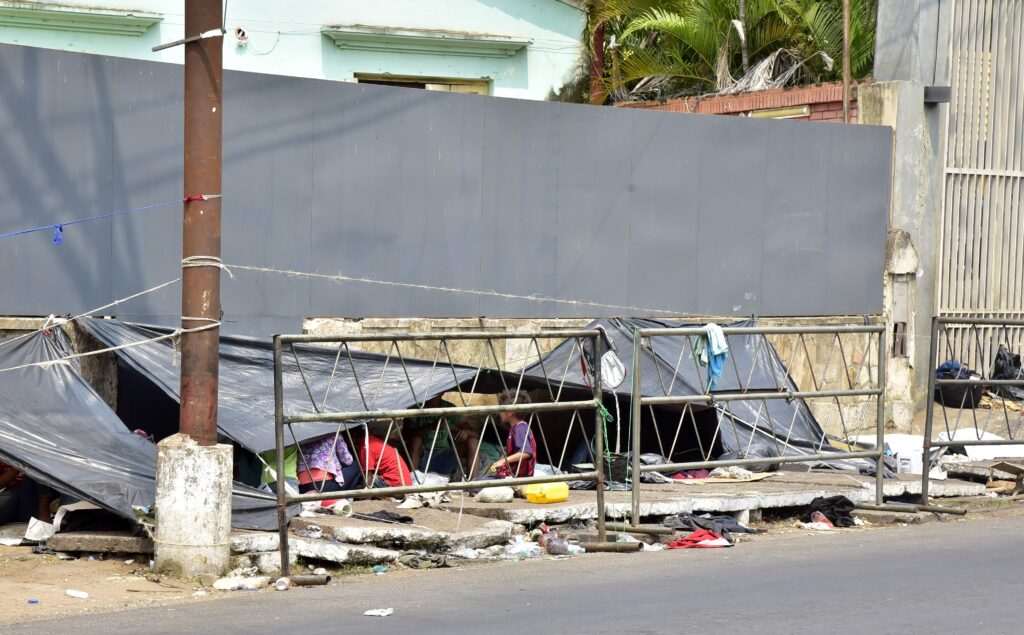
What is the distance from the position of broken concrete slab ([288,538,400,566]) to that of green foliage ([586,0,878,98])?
38.9 ft

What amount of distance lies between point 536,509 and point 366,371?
6.77 ft

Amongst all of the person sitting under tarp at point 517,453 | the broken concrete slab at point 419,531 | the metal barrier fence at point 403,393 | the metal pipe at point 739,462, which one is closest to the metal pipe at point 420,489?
the metal barrier fence at point 403,393

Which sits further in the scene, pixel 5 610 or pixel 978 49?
pixel 978 49

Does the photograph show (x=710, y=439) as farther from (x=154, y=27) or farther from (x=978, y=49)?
(x=154, y=27)

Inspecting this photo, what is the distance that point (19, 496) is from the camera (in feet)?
30.5

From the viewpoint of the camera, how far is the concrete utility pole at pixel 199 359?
25.7ft

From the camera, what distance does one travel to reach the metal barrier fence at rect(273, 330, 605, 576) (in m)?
8.17

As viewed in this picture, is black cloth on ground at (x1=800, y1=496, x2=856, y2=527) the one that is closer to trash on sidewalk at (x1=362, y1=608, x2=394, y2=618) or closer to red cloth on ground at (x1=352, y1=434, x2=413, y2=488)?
red cloth on ground at (x1=352, y1=434, x2=413, y2=488)

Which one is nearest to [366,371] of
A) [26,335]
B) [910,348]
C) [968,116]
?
[26,335]

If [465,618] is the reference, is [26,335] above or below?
above

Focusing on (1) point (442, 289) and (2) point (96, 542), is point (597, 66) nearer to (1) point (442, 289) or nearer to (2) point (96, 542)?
(1) point (442, 289)

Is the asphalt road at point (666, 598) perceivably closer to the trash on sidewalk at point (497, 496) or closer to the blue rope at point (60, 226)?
the trash on sidewalk at point (497, 496)

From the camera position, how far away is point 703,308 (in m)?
13.9

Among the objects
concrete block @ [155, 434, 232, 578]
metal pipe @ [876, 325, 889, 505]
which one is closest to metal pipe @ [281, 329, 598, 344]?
concrete block @ [155, 434, 232, 578]
